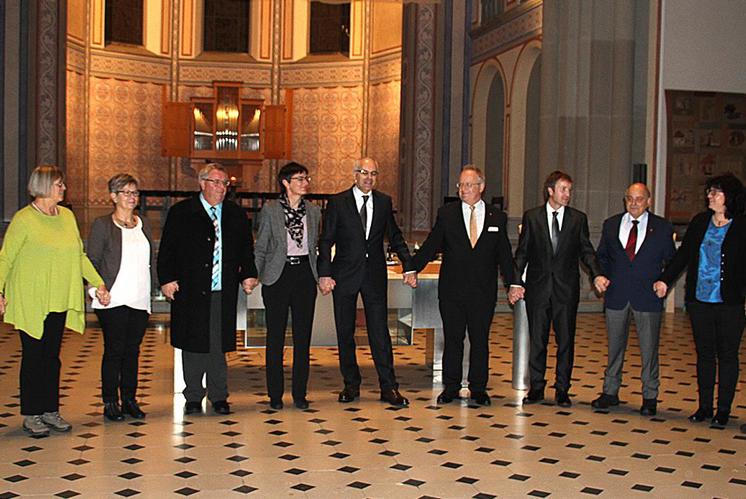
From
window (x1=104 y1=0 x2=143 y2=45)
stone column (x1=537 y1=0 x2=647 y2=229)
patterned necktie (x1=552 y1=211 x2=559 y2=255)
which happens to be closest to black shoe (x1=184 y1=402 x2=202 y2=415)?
patterned necktie (x1=552 y1=211 x2=559 y2=255)

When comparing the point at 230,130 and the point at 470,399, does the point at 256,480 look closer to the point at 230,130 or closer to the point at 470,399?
the point at 470,399

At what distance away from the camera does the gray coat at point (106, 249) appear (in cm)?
602

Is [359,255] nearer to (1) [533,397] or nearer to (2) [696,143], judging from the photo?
(1) [533,397]

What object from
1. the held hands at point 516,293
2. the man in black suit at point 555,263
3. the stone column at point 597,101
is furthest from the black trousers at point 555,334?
the stone column at point 597,101

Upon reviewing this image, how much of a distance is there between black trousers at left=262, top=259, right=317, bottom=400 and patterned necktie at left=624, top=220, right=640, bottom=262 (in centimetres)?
201

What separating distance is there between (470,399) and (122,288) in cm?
246

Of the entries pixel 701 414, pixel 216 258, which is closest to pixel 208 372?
pixel 216 258

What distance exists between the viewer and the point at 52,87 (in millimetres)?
15867

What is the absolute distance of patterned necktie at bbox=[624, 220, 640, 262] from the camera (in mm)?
6686

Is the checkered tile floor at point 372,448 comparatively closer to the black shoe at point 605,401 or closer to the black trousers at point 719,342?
the black shoe at point 605,401

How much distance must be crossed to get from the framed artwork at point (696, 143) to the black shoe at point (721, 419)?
20.6 feet

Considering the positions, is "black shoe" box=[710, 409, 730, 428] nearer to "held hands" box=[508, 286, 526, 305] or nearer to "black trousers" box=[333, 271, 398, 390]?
"held hands" box=[508, 286, 526, 305]

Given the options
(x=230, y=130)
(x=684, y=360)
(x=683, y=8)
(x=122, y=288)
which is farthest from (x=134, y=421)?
(x=230, y=130)

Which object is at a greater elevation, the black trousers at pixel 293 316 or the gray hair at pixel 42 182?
the gray hair at pixel 42 182
